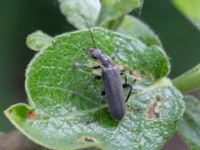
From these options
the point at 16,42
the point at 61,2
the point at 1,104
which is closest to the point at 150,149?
the point at 61,2

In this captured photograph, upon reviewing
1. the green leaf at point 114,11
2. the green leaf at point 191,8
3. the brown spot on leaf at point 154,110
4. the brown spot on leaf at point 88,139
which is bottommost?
the brown spot on leaf at point 88,139

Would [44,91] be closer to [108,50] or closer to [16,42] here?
[108,50]

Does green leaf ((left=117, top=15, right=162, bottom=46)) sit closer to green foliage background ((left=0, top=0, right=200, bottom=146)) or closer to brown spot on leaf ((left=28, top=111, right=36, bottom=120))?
brown spot on leaf ((left=28, top=111, right=36, bottom=120))

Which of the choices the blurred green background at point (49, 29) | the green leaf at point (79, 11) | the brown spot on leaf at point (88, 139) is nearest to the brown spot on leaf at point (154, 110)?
the brown spot on leaf at point (88, 139)

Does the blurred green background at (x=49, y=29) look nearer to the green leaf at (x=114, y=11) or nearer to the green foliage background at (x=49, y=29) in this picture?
the green foliage background at (x=49, y=29)

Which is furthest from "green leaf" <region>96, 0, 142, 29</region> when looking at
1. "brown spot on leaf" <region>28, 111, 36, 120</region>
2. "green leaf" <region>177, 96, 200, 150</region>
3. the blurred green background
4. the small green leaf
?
the blurred green background

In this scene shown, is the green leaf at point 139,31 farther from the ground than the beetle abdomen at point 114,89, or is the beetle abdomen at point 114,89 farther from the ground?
the green leaf at point 139,31
